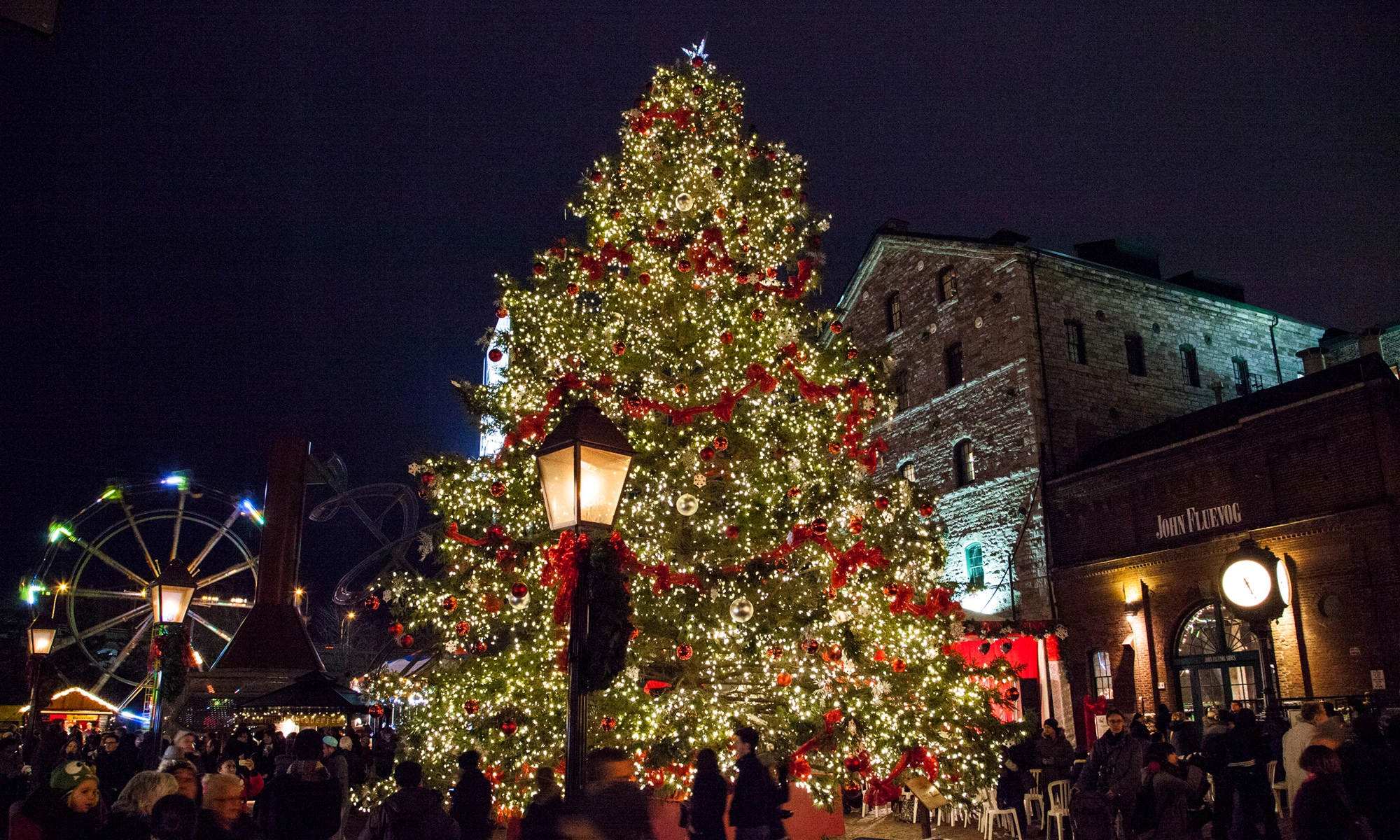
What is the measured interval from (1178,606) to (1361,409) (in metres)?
5.77

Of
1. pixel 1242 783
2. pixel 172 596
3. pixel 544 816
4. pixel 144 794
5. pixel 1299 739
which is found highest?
pixel 172 596

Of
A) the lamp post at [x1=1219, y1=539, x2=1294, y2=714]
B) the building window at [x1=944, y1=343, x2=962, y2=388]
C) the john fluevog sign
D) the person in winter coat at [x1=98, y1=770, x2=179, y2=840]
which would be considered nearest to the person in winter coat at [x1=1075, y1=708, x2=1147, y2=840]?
the lamp post at [x1=1219, y1=539, x2=1294, y2=714]

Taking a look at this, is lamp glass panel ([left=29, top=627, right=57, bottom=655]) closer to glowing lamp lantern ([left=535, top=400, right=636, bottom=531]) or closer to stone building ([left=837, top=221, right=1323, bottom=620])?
glowing lamp lantern ([left=535, top=400, right=636, bottom=531])

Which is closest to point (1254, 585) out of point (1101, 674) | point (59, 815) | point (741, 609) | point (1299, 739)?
point (1299, 739)

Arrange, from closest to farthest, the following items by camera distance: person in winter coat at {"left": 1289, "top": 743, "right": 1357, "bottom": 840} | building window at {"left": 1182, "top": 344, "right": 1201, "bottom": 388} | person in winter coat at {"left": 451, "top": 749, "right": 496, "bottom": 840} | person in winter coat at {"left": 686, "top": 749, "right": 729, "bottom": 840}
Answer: person in winter coat at {"left": 1289, "top": 743, "right": 1357, "bottom": 840} → person in winter coat at {"left": 686, "top": 749, "right": 729, "bottom": 840} → person in winter coat at {"left": 451, "top": 749, "right": 496, "bottom": 840} → building window at {"left": 1182, "top": 344, "right": 1201, "bottom": 388}

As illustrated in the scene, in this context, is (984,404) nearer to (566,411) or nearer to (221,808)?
(566,411)

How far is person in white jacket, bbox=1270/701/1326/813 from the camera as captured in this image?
8867 mm

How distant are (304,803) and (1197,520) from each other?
19959 millimetres

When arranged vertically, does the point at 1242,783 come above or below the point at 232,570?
below

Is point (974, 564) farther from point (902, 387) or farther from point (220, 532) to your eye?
point (220, 532)

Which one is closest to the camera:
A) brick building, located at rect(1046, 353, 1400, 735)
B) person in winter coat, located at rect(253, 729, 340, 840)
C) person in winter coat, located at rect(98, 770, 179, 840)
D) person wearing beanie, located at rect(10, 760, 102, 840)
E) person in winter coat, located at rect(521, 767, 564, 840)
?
person in winter coat, located at rect(98, 770, 179, 840)

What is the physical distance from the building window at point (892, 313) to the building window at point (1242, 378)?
10.8m

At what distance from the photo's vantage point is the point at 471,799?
7059 millimetres

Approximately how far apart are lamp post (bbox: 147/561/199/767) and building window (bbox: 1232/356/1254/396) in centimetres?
3008
